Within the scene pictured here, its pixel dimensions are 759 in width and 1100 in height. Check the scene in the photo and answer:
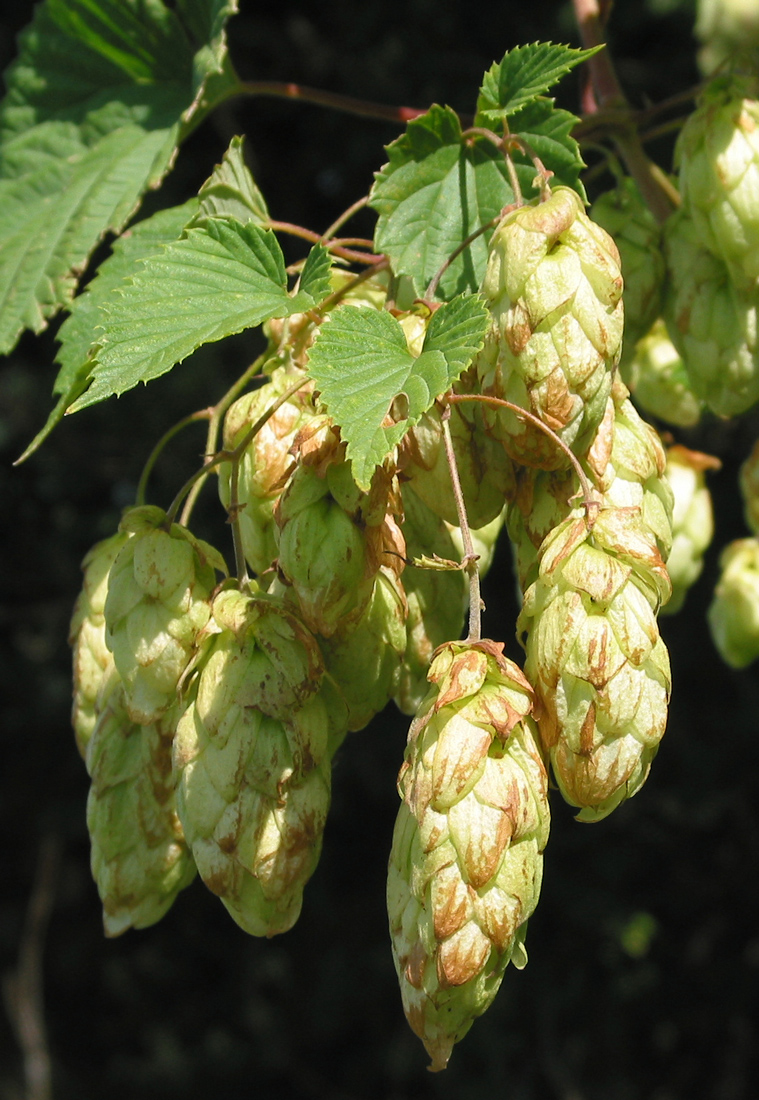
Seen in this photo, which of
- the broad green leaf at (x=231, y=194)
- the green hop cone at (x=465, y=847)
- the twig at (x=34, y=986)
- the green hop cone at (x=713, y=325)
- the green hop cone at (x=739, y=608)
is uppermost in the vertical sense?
the broad green leaf at (x=231, y=194)

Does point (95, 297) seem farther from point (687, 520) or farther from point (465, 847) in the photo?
point (687, 520)

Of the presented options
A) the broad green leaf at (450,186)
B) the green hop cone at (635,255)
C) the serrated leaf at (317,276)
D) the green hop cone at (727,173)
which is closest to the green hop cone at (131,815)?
the serrated leaf at (317,276)

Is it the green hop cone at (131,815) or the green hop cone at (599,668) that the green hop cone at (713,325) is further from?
the green hop cone at (131,815)

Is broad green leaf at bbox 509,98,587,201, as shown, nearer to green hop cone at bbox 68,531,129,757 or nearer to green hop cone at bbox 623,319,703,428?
green hop cone at bbox 623,319,703,428

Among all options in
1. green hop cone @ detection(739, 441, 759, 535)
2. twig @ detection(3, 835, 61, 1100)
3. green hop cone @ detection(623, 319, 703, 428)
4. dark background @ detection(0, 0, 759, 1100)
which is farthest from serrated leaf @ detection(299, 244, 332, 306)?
twig @ detection(3, 835, 61, 1100)

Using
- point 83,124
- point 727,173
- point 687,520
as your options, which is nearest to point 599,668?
point 727,173

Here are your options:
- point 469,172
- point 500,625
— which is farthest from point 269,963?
point 469,172
